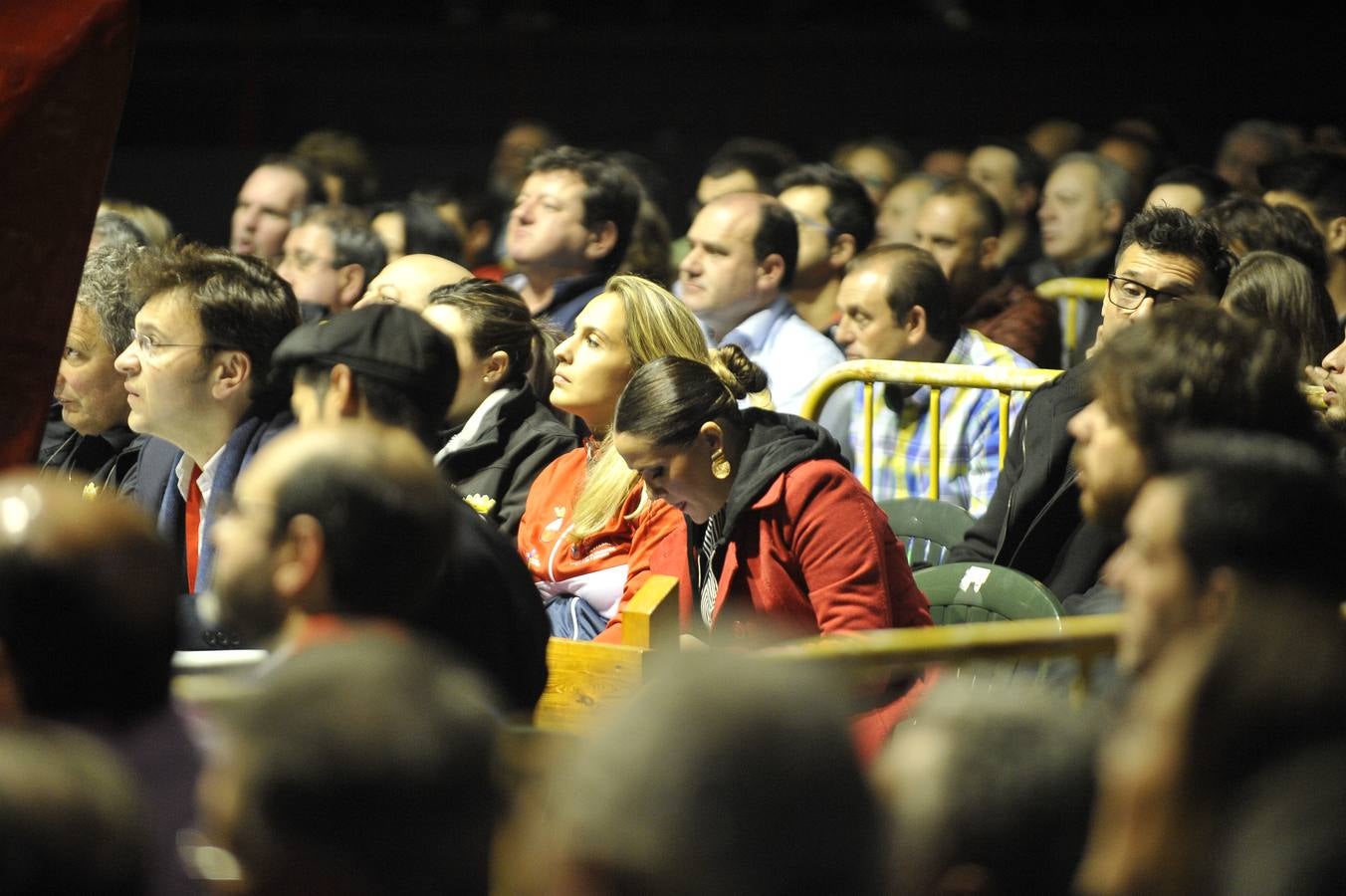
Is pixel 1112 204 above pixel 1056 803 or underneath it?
above

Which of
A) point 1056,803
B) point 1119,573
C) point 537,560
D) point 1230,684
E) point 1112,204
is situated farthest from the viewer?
point 1112,204

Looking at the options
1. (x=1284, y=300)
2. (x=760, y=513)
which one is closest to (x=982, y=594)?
(x=760, y=513)

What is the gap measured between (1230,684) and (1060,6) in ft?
33.5

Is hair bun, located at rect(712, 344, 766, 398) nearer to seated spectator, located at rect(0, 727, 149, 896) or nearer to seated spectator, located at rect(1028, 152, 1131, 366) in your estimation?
seated spectator, located at rect(0, 727, 149, 896)

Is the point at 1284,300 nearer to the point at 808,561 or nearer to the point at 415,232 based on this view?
the point at 808,561

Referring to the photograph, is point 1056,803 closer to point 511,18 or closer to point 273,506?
point 273,506

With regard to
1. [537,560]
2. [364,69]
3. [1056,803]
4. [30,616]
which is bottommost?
[537,560]

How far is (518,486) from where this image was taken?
193 inches

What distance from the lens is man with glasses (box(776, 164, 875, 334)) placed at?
7363 millimetres

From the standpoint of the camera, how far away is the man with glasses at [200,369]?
418 cm

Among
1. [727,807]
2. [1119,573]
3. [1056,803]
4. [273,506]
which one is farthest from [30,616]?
[1119,573]

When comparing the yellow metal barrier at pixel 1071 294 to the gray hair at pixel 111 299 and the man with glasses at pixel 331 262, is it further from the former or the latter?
the gray hair at pixel 111 299

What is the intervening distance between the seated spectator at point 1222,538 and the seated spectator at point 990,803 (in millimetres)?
440

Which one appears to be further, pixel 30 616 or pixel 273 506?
pixel 273 506
